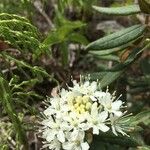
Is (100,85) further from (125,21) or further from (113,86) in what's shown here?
(125,21)

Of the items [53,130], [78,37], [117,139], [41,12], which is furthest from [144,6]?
[41,12]

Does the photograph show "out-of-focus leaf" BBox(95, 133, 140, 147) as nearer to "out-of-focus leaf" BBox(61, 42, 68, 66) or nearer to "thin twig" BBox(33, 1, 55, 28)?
"out-of-focus leaf" BBox(61, 42, 68, 66)

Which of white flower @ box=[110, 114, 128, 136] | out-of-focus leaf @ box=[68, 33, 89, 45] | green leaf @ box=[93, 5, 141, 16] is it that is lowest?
out-of-focus leaf @ box=[68, 33, 89, 45]

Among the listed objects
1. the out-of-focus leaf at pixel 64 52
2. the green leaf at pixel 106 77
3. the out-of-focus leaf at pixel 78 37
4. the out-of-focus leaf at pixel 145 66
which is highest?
the green leaf at pixel 106 77

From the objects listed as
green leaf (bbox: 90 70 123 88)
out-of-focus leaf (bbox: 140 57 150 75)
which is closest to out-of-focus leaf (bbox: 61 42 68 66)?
out-of-focus leaf (bbox: 140 57 150 75)

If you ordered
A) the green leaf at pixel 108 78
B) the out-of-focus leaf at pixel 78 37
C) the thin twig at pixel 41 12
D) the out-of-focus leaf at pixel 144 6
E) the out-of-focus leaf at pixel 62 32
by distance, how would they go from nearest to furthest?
the out-of-focus leaf at pixel 144 6, the green leaf at pixel 108 78, the out-of-focus leaf at pixel 62 32, the out-of-focus leaf at pixel 78 37, the thin twig at pixel 41 12

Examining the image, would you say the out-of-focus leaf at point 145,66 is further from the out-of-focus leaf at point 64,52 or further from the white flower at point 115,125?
the white flower at point 115,125

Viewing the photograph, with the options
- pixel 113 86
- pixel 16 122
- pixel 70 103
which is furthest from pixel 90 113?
pixel 113 86

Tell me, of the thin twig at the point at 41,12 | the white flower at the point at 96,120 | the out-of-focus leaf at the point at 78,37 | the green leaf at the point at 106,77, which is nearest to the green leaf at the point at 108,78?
the green leaf at the point at 106,77
